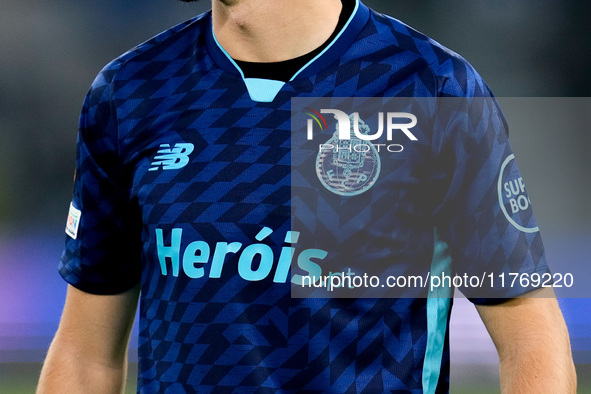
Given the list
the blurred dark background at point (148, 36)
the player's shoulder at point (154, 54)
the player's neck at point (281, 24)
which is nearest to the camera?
the player's neck at point (281, 24)

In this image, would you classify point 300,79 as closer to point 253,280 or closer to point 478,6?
point 253,280

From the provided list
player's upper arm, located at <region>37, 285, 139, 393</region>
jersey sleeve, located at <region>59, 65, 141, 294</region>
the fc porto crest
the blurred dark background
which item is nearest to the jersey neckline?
the fc porto crest

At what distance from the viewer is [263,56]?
1511 mm

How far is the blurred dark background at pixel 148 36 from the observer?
8.53 m

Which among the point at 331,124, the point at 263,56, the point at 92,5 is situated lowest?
the point at 331,124

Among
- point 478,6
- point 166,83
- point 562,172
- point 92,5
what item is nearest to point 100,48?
point 92,5

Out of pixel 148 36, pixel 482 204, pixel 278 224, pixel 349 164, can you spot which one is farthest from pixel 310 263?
pixel 148 36

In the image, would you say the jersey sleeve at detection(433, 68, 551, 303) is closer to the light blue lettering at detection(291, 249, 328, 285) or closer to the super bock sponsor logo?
the super bock sponsor logo

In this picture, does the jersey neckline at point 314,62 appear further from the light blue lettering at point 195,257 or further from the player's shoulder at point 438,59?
the light blue lettering at point 195,257

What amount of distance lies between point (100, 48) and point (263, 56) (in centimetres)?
785

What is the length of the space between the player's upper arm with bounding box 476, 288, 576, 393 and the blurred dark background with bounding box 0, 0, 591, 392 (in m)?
7.04

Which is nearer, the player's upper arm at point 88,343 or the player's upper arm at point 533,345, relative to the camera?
the player's upper arm at point 533,345

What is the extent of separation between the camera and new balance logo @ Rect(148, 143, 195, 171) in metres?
1.48

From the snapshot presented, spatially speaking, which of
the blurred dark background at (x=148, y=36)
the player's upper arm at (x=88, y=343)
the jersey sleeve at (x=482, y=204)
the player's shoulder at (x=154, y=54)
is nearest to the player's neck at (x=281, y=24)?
the player's shoulder at (x=154, y=54)
